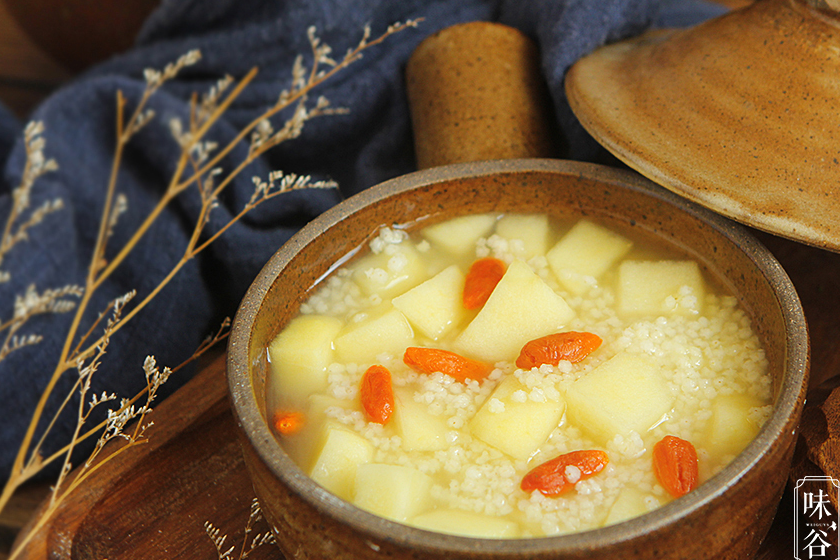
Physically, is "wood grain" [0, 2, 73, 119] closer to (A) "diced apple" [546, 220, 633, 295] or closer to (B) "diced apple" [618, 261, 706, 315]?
(A) "diced apple" [546, 220, 633, 295]

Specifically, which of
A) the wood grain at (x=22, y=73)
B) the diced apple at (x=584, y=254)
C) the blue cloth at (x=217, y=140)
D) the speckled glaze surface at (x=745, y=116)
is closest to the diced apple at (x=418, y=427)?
the diced apple at (x=584, y=254)

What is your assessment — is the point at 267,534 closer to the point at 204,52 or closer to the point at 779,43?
the point at 779,43

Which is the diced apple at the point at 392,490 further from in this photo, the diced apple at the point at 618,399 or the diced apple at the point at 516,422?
the diced apple at the point at 618,399

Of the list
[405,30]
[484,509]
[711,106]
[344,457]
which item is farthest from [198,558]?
[405,30]

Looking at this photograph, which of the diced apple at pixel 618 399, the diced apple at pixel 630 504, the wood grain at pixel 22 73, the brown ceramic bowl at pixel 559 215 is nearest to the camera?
the brown ceramic bowl at pixel 559 215

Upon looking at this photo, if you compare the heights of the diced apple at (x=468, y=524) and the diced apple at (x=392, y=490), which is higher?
the diced apple at (x=392, y=490)

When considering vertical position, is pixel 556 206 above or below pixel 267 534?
above
